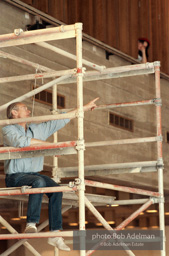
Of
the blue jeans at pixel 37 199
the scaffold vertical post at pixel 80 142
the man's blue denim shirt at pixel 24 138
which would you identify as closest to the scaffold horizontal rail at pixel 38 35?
the scaffold vertical post at pixel 80 142

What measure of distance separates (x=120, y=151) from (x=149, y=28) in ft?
11.9

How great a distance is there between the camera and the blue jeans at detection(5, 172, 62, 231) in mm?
5832

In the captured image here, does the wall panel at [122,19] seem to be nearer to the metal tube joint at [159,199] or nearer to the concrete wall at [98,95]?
the concrete wall at [98,95]

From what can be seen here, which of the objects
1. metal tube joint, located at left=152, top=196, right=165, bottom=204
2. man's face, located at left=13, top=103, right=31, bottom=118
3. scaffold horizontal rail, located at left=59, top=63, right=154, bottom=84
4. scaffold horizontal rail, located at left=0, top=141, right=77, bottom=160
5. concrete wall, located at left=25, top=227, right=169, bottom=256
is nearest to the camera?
scaffold horizontal rail, located at left=0, top=141, right=77, bottom=160

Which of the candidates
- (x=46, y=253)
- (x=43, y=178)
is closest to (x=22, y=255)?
(x=46, y=253)

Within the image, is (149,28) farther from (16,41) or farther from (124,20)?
(16,41)

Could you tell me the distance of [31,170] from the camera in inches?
251

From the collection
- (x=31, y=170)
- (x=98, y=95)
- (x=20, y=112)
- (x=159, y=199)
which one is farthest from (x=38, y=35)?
(x=98, y=95)

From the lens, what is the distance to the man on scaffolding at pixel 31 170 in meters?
5.80

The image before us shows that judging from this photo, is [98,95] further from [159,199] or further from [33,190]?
[33,190]

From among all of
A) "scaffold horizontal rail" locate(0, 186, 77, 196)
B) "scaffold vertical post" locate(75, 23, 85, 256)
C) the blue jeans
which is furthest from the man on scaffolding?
"scaffold vertical post" locate(75, 23, 85, 256)

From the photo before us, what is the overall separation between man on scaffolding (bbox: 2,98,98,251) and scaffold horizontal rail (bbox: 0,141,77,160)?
0.07 m

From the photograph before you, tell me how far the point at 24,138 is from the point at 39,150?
21cm

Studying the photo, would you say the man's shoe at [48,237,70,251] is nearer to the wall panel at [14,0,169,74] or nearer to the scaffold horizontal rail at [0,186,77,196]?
the scaffold horizontal rail at [0,186,77,196]
